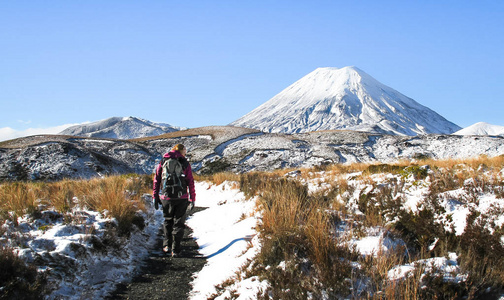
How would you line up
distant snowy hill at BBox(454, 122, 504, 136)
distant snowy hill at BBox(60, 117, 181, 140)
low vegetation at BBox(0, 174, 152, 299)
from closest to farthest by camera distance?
low vegetation at BBox(0, 174, 152, 299) < distant snowy hill at BBox(60, 117, 181, 140) < distant snowy hill at BBox(454, 122, 504, 136)

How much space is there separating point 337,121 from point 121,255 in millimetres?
128890

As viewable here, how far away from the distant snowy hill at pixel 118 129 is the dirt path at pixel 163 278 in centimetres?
11360

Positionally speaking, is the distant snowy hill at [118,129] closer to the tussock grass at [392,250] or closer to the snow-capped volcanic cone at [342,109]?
the snow-capped volcanic cone at [342,109]

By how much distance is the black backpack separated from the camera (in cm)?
601

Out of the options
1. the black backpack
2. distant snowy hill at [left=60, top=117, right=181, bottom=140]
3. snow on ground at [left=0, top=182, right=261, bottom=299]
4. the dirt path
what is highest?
distant snowy hill at [left=60, top=117, right=181, bottom=140]

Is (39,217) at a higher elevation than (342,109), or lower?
lower

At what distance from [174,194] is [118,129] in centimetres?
12508

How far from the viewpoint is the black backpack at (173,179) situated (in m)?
6.01

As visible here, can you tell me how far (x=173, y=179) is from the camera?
6008mm

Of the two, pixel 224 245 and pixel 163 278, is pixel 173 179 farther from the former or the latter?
pixel 163 278

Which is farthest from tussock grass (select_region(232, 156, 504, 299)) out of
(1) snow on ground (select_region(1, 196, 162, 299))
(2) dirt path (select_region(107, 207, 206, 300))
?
(1) snow on ground (select_region(1, 196, 162, 299))

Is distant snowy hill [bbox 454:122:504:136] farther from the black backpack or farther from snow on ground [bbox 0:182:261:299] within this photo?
the black backpack

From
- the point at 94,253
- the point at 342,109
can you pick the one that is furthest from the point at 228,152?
the point at 342,109

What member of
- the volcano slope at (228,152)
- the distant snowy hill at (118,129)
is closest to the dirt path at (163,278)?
the volcano slope at (228,152)
